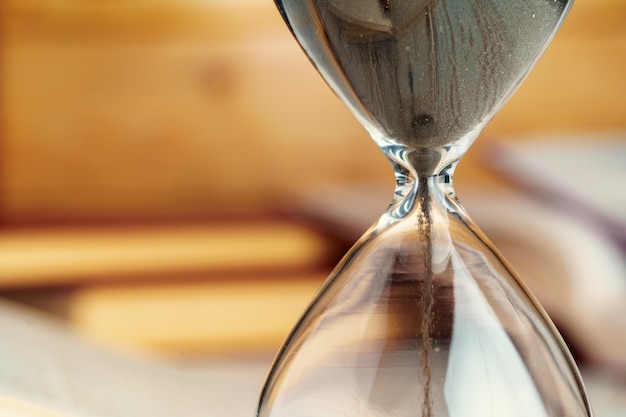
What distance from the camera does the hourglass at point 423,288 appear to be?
380mm

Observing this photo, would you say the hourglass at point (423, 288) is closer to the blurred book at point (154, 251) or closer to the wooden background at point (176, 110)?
the blurred book at point (154, 251)

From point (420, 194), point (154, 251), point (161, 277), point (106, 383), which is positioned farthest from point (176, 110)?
point (420, 194)

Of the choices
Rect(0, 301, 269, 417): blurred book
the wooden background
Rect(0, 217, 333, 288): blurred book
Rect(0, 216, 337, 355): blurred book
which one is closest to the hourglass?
Rect(0, 301, 269, 417): blurred book

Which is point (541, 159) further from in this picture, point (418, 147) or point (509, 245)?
point (418, 147)

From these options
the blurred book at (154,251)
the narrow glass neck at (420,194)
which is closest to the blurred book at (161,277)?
the blurred book at (154,251)

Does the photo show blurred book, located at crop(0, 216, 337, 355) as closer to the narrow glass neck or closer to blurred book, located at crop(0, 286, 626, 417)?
blurred book, located at crop(0, 286, 626, 417)

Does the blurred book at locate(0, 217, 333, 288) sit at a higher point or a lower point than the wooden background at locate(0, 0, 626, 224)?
lower

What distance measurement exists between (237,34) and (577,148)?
3.60 ft

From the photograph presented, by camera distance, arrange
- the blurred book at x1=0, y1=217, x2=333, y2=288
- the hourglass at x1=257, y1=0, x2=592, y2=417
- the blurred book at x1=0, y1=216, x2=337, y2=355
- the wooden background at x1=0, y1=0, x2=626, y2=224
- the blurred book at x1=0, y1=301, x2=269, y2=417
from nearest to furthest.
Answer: the hourglass at x1=257, y1=0, x2=592, y2=417
the blurred book at x1=0, y1=301, x2=269, y2=417
the blurred book at x1=0, y1=216, x2=337, y2=355
the blurred book at x1=0, y1=217, x2=333, y2=288
the wooden background at x1=0, y1=0, x2=626, y2=224

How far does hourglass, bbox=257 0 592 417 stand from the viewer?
1.25 ft

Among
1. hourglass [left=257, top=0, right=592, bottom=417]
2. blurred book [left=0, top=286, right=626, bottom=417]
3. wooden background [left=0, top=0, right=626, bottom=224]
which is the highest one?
wooden background [left=0, top=0, right=626, bottom=224]

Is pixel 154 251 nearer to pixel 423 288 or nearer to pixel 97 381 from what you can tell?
pixel 97 381

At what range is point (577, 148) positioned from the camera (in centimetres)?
170

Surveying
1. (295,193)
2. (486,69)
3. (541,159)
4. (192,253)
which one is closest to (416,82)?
(486,69)
